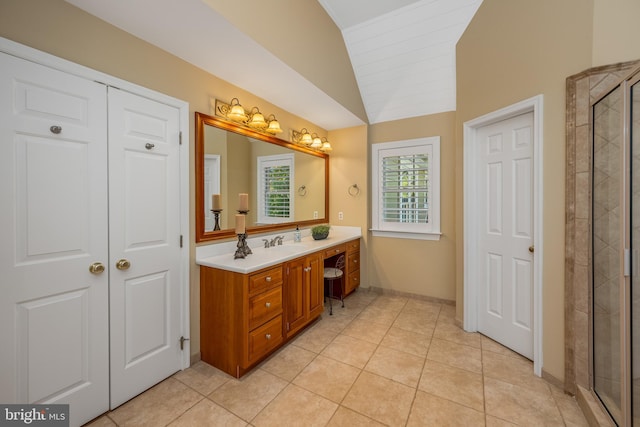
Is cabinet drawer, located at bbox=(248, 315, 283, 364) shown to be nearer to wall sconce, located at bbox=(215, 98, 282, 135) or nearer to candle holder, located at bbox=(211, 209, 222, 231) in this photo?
candle holder, located at bbox=(211, 209, 222, 231)

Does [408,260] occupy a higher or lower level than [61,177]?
lower

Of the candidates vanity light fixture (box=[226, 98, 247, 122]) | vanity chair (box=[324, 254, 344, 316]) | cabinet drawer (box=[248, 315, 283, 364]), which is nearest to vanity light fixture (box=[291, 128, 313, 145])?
vanity light fixture (box=[226, 98, 247, 122])

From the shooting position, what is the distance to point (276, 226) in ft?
10.0

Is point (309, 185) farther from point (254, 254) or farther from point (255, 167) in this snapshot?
point (254, 254)

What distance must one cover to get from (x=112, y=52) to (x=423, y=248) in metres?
3.71

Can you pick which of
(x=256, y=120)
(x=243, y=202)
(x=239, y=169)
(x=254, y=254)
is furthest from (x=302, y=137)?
(x=254, y=254)

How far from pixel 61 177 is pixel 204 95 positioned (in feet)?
3.97

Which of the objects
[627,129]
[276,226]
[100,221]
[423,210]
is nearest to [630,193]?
[627,129]

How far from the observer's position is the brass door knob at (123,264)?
1.70 metres

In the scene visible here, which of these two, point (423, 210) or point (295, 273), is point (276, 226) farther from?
point (423, 210)

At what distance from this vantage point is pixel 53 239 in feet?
4.75

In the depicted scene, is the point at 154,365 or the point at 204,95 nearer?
the point at 154,365

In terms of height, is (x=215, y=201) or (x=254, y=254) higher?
(x=215, y=201)

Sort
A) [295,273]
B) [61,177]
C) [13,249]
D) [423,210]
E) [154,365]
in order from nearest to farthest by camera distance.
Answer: [13,249] → [61,177] → [154,365] → [295,273] → [423,210]
